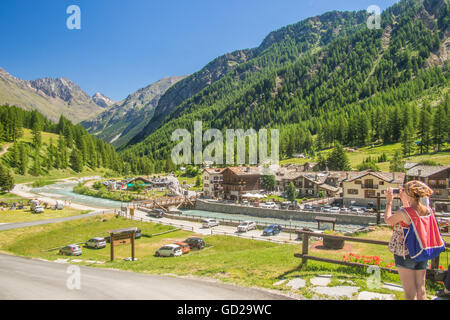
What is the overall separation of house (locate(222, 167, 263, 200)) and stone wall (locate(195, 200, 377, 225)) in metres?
9.41

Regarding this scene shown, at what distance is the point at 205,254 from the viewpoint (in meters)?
26.3

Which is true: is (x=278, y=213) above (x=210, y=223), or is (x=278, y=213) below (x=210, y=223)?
below

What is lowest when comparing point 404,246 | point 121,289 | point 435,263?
point 121,289

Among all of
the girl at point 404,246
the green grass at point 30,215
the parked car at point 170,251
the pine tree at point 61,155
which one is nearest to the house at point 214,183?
the green grass at point 30,215

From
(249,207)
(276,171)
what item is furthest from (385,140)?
(249,207)

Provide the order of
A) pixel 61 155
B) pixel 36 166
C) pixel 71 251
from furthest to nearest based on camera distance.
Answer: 1. pixel 61 155
2. pixel 36 166
3. pixel 71 251

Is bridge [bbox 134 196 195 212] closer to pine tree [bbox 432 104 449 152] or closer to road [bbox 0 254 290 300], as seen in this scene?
road [bbox 0 254 290 300]

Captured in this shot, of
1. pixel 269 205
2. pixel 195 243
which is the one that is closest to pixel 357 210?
pixel 269 205

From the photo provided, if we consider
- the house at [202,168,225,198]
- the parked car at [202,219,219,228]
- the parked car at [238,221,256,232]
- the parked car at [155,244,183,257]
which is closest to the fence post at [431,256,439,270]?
the parked car at [155,244,183,257]

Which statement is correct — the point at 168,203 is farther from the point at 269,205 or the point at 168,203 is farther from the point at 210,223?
the point at 210,223

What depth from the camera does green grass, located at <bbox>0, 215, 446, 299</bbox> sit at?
9742 millimetres

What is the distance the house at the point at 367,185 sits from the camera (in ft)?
206

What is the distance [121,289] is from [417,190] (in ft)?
28.2
